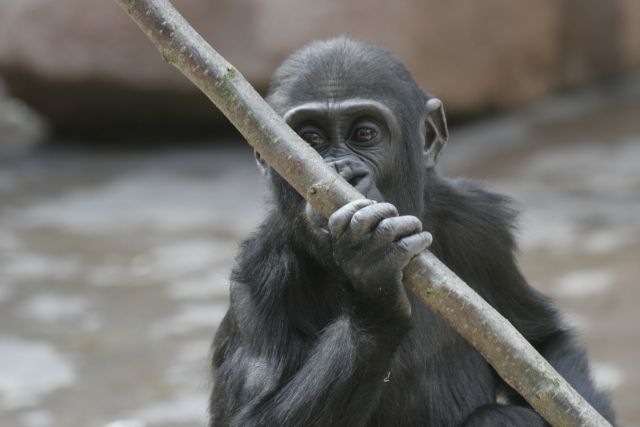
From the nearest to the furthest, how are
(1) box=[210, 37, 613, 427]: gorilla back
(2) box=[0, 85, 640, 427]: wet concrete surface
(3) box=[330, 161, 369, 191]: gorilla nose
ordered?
(1) box=[210, 37, 613, 427]: gorilla back → (3) box=[330, 161, 369, 191]: gorilla nose → (2) box=[0, 85, 640, 427]: wet concrete surface

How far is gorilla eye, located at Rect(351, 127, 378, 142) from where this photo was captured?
458 centimetres

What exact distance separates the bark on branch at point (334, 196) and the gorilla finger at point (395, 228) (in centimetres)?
10

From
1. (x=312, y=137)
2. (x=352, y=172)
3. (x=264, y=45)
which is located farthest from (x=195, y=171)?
(x=352, y=172)

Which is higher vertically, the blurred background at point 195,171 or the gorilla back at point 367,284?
the blurred background at point 195,171

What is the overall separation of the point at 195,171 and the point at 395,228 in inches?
339

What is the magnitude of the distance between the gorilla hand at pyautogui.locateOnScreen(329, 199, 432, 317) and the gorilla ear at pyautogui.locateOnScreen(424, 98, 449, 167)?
1.29 meters

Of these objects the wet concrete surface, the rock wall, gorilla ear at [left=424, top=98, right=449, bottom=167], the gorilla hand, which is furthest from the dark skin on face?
the rock wall

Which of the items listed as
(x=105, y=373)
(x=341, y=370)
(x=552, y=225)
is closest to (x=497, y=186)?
(x=552, y=225)

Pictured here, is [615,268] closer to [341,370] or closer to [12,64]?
[341,370]

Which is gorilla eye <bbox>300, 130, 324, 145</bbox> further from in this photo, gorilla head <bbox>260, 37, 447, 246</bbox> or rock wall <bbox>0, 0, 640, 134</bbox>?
rock wall <bbox>0, 0, 640, 134</bbox>

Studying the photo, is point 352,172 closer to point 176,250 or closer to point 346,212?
point 346,212

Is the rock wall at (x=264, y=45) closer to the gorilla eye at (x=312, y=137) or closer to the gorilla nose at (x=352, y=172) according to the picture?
the gorilla eye at (x=312, y=137)

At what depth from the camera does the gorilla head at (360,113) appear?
4.54 meters

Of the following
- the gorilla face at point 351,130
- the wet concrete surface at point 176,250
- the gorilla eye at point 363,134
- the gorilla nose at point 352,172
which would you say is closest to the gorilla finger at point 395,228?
the gorilla nose at point 352,172
